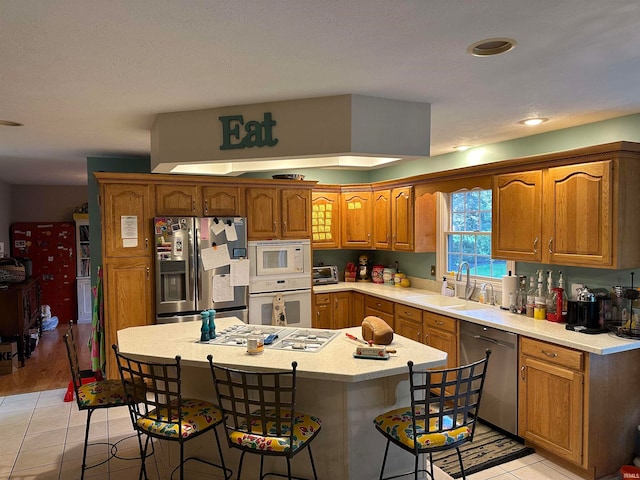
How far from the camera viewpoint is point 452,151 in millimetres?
4852

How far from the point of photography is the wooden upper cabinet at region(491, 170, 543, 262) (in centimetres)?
354

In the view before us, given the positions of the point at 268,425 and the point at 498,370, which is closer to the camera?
the point at 268,425

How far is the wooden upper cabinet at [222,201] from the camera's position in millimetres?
4617

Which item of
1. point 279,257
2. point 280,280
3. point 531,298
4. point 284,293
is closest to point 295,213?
point 279,257

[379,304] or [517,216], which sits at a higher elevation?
[517,216]

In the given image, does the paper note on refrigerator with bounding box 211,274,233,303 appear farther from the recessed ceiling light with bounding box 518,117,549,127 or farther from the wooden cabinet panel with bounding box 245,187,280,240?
the recessed ceiling light with bounding box 518,117,549,127

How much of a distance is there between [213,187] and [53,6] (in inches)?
123

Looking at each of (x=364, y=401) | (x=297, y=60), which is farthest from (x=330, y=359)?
(x=297, y=60)

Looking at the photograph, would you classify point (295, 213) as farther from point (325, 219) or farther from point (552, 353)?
point (552, 353)

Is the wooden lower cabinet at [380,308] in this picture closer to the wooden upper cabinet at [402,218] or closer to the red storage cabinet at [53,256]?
the wooden upper cabinet at [402,218]

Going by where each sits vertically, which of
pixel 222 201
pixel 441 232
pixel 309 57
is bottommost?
pixel 441 232

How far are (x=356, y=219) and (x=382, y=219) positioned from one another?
15.6 inches

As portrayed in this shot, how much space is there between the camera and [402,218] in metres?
5.18

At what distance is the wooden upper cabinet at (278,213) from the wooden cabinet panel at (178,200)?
54cm
